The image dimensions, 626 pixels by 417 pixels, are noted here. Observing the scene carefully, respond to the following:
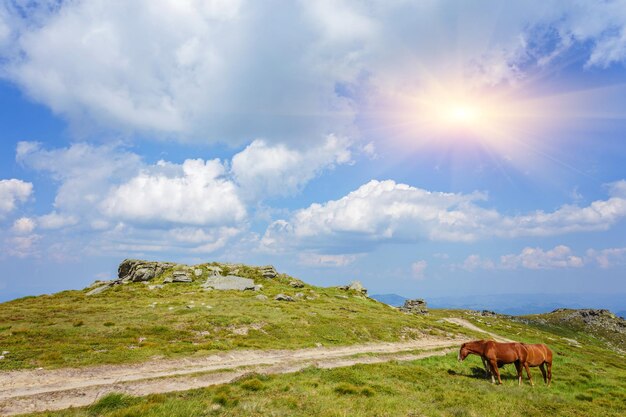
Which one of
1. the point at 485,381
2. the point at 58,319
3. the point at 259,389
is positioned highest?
the point at 485,381

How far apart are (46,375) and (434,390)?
24946 millimetres

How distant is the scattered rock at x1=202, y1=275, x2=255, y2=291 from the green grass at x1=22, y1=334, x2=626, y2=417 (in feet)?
161

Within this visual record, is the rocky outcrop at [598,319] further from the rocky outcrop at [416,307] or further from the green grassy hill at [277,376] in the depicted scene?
the green grassy hill at [277,376]

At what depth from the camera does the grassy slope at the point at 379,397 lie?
15953 millimetres

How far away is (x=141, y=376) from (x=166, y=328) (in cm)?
1518

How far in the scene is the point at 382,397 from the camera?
18.6m

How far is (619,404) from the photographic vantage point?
19703mm

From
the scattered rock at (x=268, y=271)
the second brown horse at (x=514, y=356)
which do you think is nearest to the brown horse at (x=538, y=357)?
the second brown horse at (x=514, y=356)

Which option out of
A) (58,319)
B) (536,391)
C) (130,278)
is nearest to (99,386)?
(58,319)

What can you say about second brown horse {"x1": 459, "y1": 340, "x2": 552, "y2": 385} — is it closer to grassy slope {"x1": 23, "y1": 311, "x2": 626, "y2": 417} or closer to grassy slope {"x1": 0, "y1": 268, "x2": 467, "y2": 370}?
grassy slope {"x1": 23, "y1": 311, "x2": 626, "y2": 417}

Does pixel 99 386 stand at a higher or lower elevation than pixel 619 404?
lower

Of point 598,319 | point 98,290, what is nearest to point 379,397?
point 98,290

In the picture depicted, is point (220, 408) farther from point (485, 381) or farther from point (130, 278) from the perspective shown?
point (130, 278)

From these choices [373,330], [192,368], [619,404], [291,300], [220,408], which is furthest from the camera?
[291,300]
